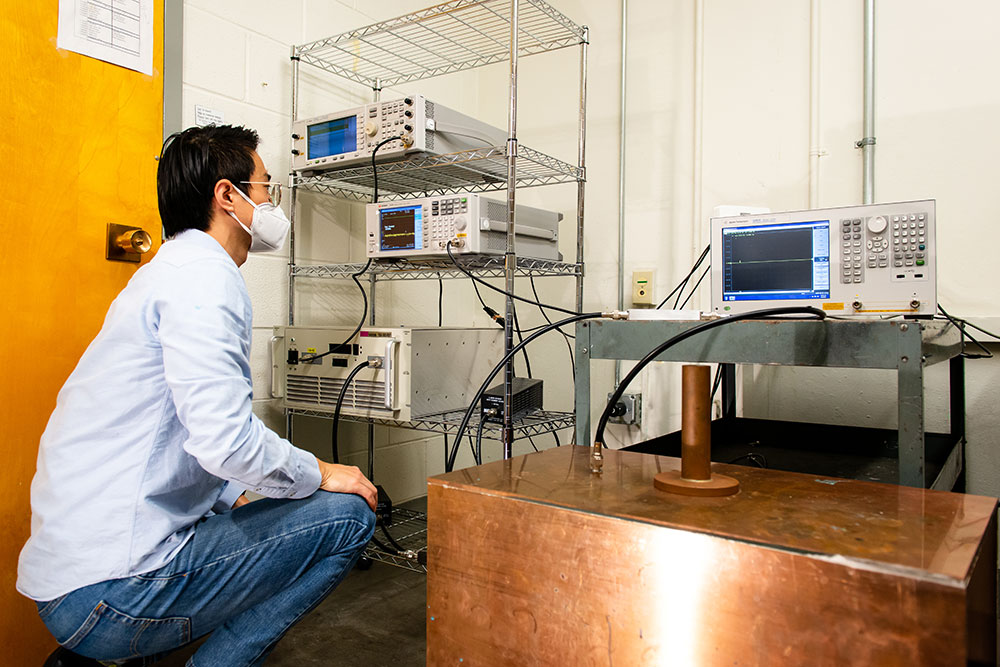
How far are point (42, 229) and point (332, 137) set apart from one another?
81 centimetres

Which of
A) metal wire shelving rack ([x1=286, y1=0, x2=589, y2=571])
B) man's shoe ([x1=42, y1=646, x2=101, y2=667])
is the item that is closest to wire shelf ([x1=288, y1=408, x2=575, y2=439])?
metal wire shelving rack ([x1=286, y1=0, x2=589, y2=571])

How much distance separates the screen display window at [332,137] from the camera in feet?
6.47

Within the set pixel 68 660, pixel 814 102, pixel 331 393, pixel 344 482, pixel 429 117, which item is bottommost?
pixel 68 660

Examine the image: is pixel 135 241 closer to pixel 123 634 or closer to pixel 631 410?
pixel 123 634

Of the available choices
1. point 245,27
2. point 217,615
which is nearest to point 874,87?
point 245,27

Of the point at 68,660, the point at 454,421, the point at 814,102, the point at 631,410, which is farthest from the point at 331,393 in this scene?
the point at 814,102

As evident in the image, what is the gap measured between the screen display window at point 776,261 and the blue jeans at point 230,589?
110cm

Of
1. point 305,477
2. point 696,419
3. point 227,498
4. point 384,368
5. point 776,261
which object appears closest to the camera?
point 696,419

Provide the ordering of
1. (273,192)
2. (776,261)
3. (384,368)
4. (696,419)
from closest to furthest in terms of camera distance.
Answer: (696,419) < (273,192) < (776,261) < (384,368)

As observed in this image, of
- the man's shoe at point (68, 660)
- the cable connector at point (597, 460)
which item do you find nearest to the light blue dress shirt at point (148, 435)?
the man's shoe at point (68, 660)

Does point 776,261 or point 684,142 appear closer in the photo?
point 776,261

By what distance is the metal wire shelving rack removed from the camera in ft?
6.10

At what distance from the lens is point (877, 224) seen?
1.52 metres

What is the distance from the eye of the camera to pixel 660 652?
0.64m
